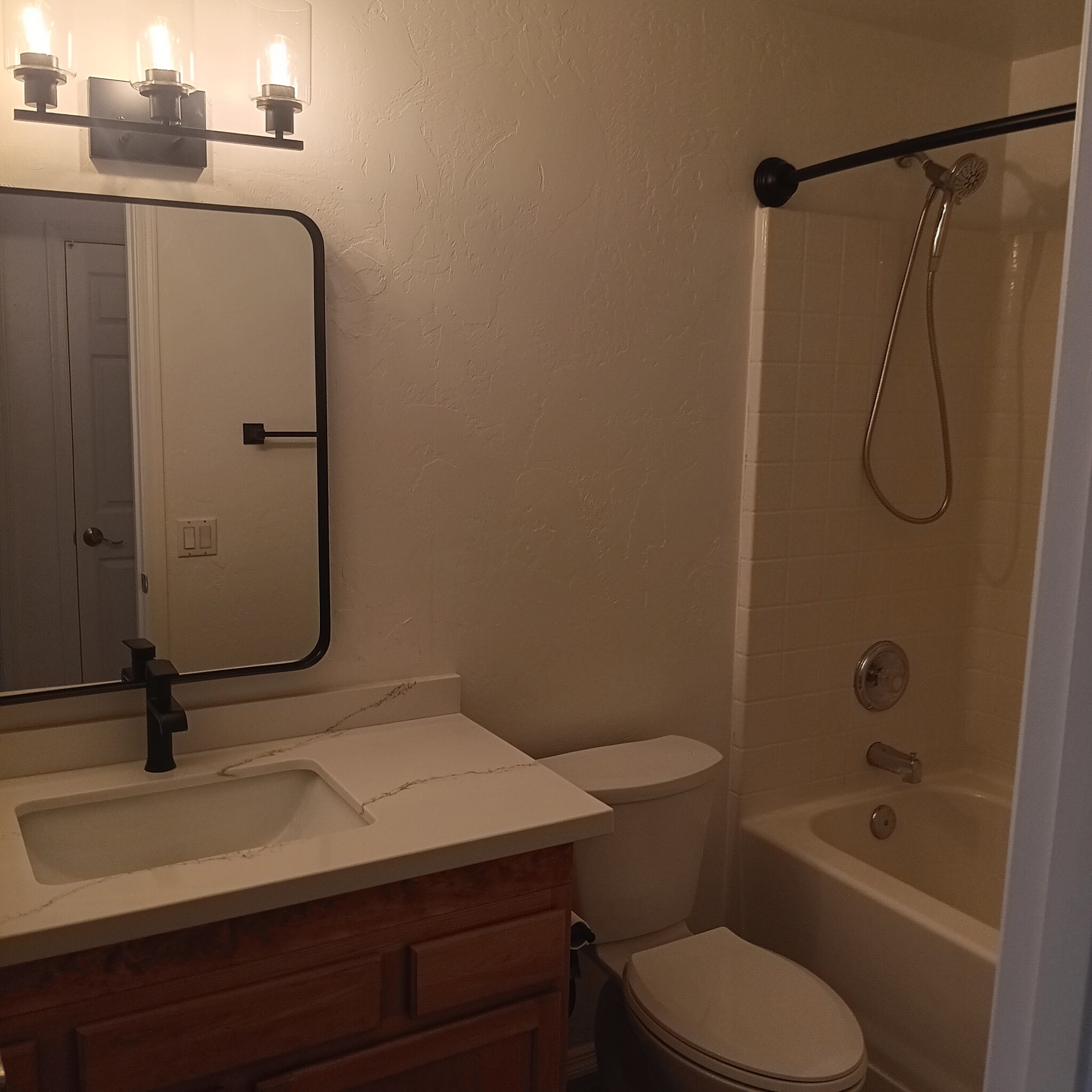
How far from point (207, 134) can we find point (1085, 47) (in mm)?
1420

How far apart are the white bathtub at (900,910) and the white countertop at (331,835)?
→ 82cm

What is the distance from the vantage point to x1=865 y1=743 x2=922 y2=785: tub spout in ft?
7.99

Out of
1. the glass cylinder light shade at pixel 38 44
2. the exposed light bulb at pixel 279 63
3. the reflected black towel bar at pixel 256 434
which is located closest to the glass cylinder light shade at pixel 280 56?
the exposed light bulb at pixel 279 63

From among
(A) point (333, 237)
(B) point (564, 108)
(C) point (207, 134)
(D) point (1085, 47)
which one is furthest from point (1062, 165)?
(D) point (1085, 47)

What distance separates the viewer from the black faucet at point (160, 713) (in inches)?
62.6

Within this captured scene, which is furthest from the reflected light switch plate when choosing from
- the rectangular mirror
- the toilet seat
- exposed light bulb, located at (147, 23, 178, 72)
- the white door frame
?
the white door frame

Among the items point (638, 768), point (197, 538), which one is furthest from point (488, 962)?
point (197, 538)

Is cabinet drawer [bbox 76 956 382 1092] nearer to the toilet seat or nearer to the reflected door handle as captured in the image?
the toilet seat

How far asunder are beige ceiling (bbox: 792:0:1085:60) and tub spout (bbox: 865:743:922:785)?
164 cm

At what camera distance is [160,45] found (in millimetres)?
1514

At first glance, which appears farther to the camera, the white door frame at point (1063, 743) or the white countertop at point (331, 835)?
the white countertop at point (331, 835)

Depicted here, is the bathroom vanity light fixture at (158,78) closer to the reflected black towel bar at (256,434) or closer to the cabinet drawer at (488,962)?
the reflected black towel bar at (256,434)

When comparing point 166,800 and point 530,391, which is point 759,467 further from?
point 166,800

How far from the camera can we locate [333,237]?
1.76 metres
